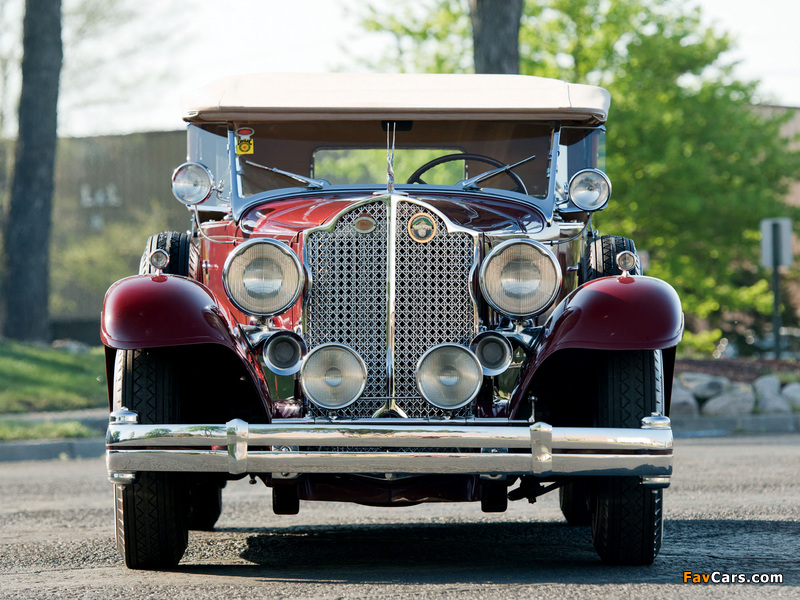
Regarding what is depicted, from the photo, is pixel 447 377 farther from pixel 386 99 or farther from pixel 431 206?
pixel 386 99

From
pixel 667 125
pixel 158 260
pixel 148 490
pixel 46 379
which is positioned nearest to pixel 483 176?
pixel 158 260

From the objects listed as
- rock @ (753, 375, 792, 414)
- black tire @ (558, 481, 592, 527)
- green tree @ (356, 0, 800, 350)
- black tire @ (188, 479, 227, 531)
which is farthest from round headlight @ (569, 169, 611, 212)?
green tree @ (356, 0, 800, 350)

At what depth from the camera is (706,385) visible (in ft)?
48.0

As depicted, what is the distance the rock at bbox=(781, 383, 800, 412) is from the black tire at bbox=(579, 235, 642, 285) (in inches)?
406

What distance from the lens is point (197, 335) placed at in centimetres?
443

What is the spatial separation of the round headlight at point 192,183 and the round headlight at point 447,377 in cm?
179

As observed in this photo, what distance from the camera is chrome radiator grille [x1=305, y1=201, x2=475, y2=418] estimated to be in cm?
478

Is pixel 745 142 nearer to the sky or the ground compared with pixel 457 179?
nearer to the sky

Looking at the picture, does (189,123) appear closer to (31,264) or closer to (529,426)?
(529,426)

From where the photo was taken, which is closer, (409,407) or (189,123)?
(409,407)

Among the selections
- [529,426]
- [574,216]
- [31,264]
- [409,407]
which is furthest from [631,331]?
[31,264]

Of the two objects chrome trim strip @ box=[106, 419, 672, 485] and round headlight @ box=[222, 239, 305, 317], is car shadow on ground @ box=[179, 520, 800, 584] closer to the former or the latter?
chrome trim strip @ box=[106, 419, 672, 485]

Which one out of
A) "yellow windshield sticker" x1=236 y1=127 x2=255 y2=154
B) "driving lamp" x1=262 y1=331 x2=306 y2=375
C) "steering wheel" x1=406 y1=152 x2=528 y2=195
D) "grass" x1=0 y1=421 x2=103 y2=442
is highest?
"yellow windshield sticker" x1=236 y1=127 x2=255 y2=154

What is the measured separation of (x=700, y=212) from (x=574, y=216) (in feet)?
64.6
